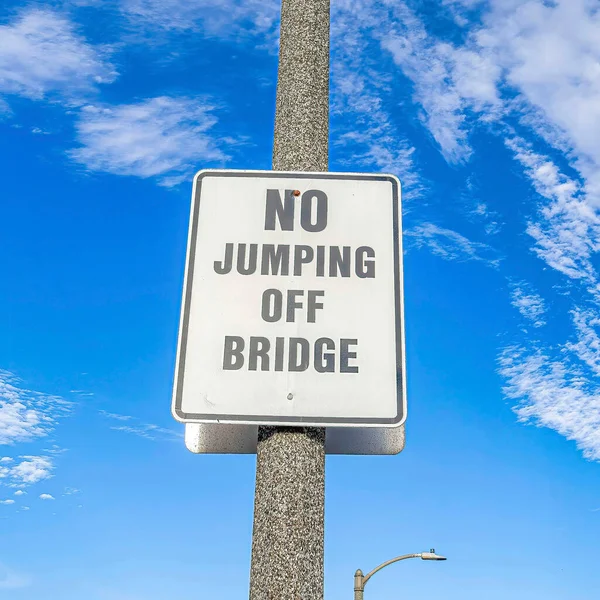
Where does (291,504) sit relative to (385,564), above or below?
below

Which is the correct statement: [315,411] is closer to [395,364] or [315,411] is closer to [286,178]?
[395,364]

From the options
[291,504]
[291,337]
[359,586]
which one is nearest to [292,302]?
[291,337]

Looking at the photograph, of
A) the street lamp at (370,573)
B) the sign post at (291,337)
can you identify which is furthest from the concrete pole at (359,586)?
the sign post at (291,337)

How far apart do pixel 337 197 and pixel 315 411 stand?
873mm

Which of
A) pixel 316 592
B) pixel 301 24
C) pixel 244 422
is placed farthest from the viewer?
pixel 301 24

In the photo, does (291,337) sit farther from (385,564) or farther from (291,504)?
(385,564)

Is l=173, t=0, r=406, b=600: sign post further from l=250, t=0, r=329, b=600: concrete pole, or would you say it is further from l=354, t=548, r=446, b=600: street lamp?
l=354, t=548, r=446, b=600: street lamp

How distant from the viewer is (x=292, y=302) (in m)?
2.54

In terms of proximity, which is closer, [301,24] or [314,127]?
[314,127]

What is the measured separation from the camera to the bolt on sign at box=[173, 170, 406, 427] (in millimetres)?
2424

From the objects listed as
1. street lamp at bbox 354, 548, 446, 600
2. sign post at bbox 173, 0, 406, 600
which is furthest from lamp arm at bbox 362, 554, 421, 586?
sign post at bbox 173, 0, 406, 600

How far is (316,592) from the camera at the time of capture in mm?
2234

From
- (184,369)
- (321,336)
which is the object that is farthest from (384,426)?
(184,369)

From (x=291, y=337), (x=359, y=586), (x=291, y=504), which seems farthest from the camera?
(x=359, y=586)
